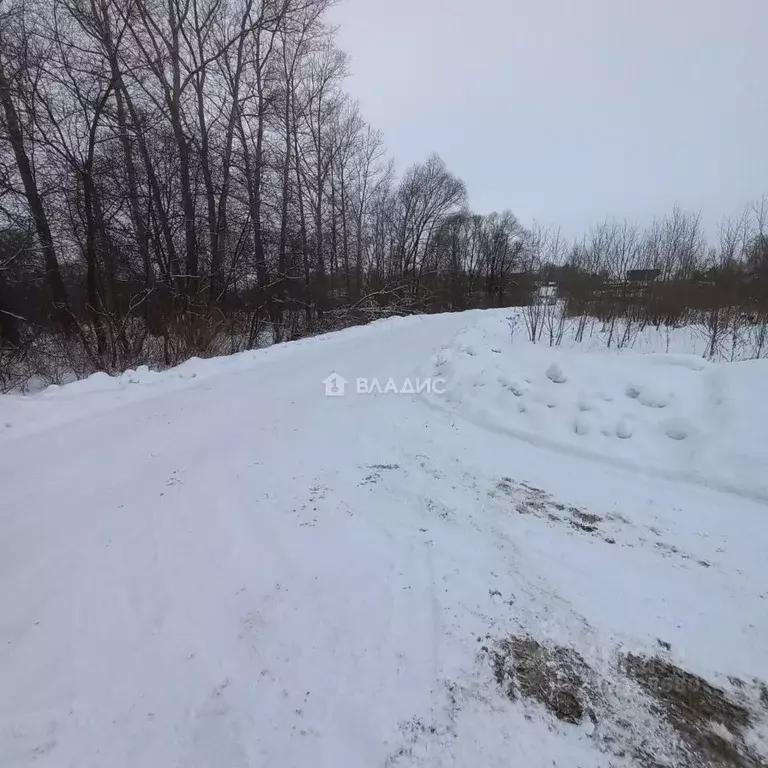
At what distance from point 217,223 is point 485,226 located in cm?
4131

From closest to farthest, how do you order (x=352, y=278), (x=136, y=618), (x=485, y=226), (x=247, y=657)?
(x=247, y=657) → (x=136, y=618) → (x=352, y=278) → (x=485, y=226)

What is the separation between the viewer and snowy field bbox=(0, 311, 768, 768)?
163 cm

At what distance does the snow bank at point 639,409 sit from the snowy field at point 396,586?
0.10 ft

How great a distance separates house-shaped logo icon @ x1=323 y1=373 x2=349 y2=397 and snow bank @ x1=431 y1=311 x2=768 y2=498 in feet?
6.35

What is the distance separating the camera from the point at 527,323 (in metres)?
10.3

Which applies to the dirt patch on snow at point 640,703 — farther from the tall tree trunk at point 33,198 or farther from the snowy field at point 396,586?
the tall tree trunk at point 33,198

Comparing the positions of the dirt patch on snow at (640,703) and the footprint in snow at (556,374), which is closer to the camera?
the dirt patch on snow at (640,703)

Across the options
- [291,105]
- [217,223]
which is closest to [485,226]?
[291,105]

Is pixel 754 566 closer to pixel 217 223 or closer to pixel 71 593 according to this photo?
pixel 71 593

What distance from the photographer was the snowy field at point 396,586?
163 cm

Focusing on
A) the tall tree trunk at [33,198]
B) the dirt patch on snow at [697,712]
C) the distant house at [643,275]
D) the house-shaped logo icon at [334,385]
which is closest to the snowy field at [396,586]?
the dirt patch on snow at [697,712]

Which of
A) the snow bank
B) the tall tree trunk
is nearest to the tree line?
the tall tree trunk

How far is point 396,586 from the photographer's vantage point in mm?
2352

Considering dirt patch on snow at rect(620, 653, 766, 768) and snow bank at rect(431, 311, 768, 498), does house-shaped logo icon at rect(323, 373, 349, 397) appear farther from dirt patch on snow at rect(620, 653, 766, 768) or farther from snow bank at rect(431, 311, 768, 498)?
dirt patch on snow at rect(620, 653, 766, 768)
